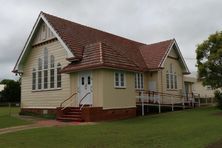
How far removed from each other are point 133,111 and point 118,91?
232 centimetres

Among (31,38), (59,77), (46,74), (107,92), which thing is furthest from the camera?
(31,38)

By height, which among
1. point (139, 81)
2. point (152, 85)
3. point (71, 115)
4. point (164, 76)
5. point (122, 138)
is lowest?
point (122, 138)

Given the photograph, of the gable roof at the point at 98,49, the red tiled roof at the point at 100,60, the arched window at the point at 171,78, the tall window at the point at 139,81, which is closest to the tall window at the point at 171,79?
the arched window at the point at 171,78

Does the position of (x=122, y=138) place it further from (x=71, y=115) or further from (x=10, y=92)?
(x=10, y=92)

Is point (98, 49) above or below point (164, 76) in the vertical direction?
above

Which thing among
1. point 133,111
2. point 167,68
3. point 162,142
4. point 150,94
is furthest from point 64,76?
point 162,142

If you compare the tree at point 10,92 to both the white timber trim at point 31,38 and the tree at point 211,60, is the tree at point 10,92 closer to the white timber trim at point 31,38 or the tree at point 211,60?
the white timber trim at point 31,38

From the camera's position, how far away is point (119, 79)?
21.2 m

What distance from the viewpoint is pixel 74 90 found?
72.8ft

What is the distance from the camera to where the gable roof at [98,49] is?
821 inches

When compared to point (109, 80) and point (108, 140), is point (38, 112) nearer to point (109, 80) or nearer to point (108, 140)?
point (109, 80)

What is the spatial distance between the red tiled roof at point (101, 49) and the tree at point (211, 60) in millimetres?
3547

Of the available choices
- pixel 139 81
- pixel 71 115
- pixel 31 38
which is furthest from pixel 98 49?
pixel 31 38

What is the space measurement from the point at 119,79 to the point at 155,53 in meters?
9.61
